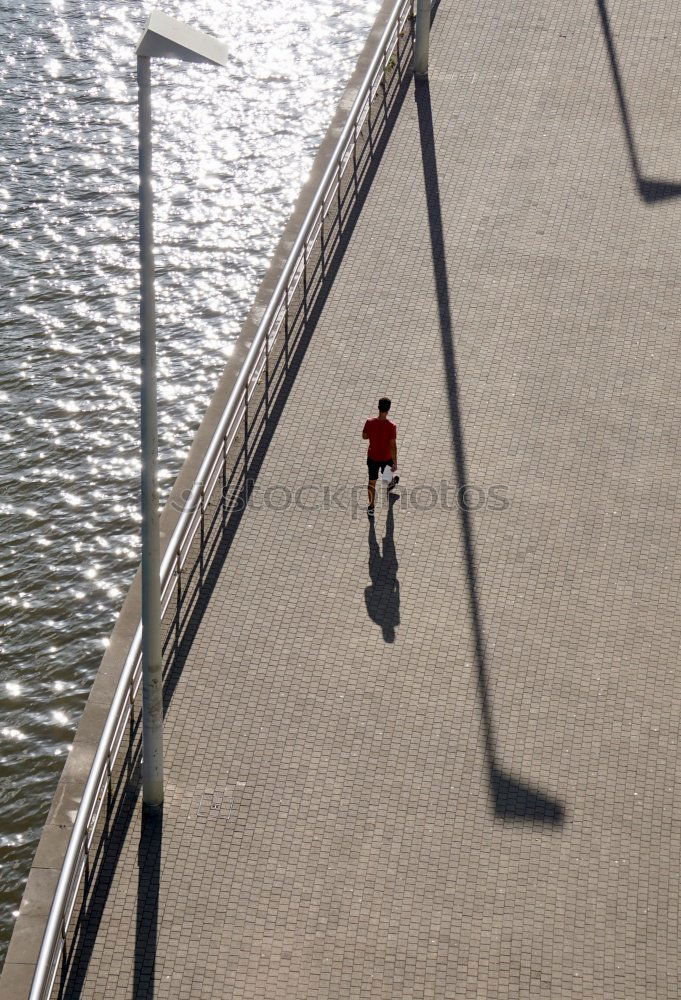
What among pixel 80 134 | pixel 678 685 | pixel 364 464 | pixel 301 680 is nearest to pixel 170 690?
pixel 301 680

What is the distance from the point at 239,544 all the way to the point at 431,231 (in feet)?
18.1

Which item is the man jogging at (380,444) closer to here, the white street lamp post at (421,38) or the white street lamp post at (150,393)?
the white street lamp post at (150,393)

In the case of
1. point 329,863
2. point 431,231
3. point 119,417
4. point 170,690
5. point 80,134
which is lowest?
point 329,863

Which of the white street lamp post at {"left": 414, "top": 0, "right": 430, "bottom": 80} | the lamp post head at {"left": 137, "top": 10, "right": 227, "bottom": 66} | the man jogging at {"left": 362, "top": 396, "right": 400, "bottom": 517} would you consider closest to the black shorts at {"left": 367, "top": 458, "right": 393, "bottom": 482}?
the man jogging at {"left": 362, "top": 396, "right": 400, "bottom": 517}

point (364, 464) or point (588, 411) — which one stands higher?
point (588, 411)

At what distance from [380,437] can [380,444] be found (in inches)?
2.9

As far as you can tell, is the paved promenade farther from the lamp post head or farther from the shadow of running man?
the lamp post head

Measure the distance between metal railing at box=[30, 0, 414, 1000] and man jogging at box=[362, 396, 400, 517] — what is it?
1390mm

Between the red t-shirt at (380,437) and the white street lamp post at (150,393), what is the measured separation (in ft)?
11.4

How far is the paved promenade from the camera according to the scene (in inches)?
400

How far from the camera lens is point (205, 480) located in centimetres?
1300

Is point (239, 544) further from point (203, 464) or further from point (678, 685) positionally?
point (678, 685)

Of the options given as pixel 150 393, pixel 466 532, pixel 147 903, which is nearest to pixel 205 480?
pixel 466 532

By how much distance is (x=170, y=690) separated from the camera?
11.8 m
